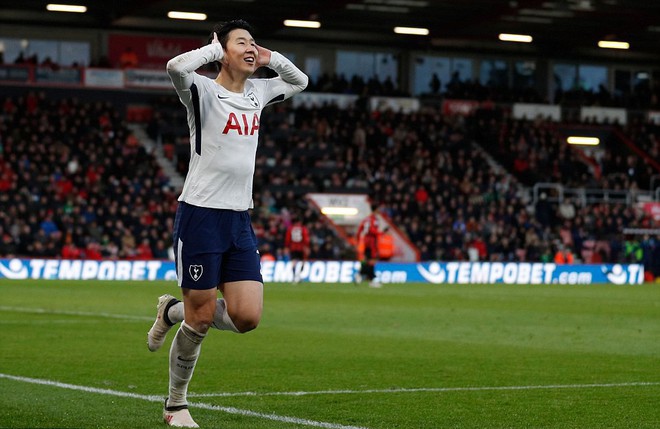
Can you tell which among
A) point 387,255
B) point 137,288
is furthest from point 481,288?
point 137,288

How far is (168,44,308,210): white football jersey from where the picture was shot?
7.28 metres

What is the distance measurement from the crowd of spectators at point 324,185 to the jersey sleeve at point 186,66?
27598 millimetres

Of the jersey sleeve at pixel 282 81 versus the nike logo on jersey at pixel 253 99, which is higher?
the jersey sleeve at pixel 282 81

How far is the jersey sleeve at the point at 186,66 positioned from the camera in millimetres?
7164

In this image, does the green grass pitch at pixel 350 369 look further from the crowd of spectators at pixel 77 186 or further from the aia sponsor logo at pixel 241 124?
the crowd of spectators at pixel 77 186

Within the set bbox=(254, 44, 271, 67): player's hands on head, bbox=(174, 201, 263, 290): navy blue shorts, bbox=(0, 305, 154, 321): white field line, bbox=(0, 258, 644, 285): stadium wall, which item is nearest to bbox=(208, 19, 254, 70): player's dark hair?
bbox=(254, 44, 271, 67): player's hands on head

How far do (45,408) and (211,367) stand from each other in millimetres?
3263

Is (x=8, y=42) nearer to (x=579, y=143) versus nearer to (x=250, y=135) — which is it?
(x=579, y=143)

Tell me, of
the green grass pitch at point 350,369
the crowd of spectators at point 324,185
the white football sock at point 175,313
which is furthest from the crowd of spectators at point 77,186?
the white football sock at point 175,313

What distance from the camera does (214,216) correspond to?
7297 millimetres

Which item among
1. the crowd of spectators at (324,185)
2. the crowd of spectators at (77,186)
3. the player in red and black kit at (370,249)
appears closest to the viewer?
the player in red and black kit at (370,249)

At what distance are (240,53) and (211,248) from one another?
1.20 meters

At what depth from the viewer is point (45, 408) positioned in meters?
7.93

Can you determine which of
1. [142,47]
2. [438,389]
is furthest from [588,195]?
[438,389]
